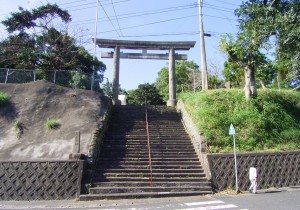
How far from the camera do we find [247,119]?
1527 cm

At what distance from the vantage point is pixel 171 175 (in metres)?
12.4

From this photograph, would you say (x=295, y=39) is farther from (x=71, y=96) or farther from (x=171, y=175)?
(x=71, y=96)

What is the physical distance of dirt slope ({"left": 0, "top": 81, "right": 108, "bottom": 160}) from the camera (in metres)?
12.9

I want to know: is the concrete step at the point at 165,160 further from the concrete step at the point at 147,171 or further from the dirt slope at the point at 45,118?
the dirt slope at the point at 45,118

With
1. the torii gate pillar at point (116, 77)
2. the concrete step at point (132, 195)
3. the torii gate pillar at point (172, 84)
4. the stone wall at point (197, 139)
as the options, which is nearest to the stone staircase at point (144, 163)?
the concrete step at point (132, 195)

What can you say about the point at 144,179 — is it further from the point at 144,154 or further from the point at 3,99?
the point at 3,99

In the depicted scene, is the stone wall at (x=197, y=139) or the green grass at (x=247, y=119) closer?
the stone wall at (x=197, y=139)

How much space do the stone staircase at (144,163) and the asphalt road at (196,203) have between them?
59cm

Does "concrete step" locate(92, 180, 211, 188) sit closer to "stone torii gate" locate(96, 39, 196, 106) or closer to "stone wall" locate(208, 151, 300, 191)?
"stone wall" locate(208, 151, 300, 191)

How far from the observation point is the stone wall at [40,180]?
440 inches

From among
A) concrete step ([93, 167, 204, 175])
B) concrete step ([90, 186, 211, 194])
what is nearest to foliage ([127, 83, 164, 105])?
concrete step ([93, 167, 204, 175])

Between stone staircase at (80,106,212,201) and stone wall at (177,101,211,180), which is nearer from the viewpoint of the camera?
stone staircase at (80,106,212,201)

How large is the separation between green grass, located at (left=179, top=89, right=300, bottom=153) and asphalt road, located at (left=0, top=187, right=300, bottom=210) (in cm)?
317

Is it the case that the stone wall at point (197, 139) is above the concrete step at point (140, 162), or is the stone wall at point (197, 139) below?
above
